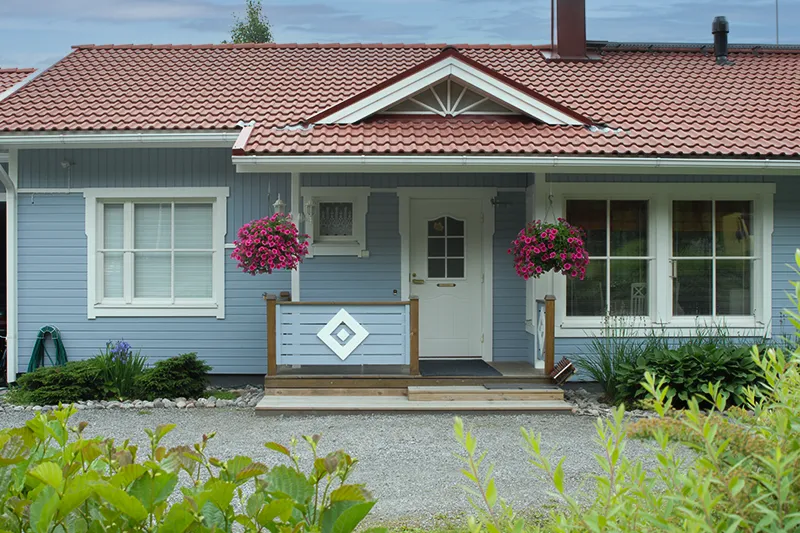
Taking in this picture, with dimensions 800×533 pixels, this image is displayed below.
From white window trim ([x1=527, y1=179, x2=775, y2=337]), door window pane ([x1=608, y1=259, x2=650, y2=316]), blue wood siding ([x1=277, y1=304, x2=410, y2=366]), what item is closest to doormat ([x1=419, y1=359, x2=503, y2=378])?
blue wood siding ([x1=277, y1=304, x2=410, y2=366])

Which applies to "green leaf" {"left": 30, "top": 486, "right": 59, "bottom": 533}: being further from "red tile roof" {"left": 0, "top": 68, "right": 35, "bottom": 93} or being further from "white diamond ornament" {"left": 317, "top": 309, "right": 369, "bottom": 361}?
"red tile roof" {"left": 0, "top": 68, "right": 35, "bottom": 93}

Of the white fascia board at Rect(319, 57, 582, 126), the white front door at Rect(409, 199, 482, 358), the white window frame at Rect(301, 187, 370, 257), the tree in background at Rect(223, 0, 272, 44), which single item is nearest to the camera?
the white fascia board at Rect(319, 57, 582, 126)

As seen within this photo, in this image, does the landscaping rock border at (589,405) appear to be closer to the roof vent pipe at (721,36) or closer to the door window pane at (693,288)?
the door window pane at (693,288)

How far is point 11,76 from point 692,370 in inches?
430

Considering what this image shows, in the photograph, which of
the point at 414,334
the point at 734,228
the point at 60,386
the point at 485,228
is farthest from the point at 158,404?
the point at 734,228

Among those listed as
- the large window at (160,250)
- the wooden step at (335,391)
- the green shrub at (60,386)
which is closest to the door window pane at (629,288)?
the wooden step at (335,391)

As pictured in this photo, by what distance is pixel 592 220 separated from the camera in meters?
9.72

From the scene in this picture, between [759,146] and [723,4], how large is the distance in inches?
2561

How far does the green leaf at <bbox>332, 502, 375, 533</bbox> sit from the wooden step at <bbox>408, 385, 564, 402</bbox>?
693 cm

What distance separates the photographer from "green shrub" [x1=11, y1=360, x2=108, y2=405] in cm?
874

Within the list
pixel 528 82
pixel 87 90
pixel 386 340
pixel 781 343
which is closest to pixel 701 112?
pixel 528 82

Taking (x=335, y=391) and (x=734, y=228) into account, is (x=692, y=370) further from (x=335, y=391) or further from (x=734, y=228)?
(x=335, y=391)

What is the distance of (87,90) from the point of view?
10.9 metres

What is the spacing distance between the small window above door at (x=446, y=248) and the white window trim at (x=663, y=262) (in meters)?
1.11
